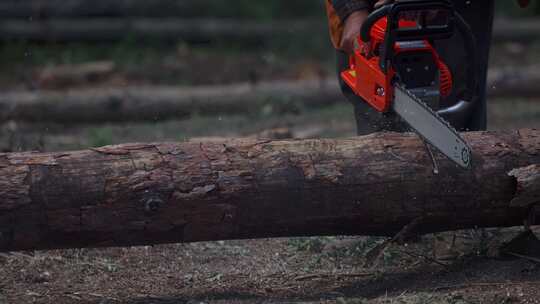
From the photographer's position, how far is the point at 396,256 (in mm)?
3807

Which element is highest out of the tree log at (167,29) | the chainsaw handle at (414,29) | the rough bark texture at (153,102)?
the chainsaw handle at (414,29)

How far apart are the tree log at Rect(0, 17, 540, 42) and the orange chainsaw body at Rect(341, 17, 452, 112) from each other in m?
6.64

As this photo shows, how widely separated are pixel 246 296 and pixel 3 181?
43.1 inches

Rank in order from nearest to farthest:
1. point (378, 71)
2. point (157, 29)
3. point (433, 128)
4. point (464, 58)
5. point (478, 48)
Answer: point (433, 128), point (378, 71), point (464, 58), point (478, 48), point (157, 29)

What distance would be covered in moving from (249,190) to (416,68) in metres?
0.94

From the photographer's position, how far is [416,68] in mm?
3562

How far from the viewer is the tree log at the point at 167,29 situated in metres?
10.1

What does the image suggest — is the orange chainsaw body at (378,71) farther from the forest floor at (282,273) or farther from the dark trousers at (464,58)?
the forest floor at (282,273)

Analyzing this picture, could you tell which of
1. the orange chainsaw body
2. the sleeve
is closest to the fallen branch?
the sleeve

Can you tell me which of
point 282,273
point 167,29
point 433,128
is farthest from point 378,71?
point 167,29

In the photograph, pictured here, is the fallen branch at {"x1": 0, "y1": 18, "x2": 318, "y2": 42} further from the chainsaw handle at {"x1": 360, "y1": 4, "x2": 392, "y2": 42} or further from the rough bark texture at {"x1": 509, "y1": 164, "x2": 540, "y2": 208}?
the rough bark texture at {"x1": 509, "y1": 164, "x2": 540, "y2": 208}

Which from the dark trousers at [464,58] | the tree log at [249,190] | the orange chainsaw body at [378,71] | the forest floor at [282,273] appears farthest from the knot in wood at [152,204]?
the dark trousers at [464,58]

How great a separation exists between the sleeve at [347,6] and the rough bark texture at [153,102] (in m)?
3.70

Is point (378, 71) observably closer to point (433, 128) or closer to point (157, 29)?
point (433, 128)
